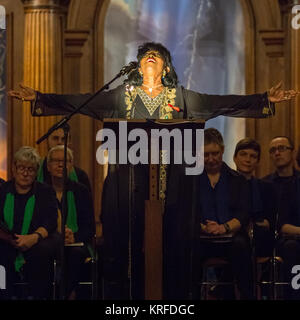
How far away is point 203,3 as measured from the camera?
37.1 ft

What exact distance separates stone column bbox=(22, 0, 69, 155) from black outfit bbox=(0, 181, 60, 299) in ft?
5.54

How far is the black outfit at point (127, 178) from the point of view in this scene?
338 inches

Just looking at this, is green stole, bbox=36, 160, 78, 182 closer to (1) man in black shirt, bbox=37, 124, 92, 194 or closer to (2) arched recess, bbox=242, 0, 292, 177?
(1) man in black shirt, bbox=37, 124, 92, 194

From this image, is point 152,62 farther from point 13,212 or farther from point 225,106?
point 13,212

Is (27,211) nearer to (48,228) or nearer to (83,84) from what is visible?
(48,228)

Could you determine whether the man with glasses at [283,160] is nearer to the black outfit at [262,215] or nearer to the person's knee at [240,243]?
the black outfit at [262,215]

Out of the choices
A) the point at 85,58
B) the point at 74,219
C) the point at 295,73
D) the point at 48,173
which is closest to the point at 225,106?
the point at 74,219

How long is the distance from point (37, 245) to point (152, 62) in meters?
1.58

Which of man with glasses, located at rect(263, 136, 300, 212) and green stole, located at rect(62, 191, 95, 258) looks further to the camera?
man with glasses, located at rect(263, 136, 300, 212)

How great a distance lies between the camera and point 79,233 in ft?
30.1

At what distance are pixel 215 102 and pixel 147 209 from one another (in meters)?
1.33

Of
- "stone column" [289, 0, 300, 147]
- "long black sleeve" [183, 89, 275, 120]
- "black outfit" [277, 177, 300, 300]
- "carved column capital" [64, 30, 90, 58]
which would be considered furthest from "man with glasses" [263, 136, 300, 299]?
"carved column capital" [64, 30, 90, 58]

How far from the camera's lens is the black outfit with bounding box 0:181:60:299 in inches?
352

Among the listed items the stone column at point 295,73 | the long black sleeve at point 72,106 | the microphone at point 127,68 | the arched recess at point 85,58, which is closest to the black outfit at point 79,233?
the long black sleeve at point 72,106
